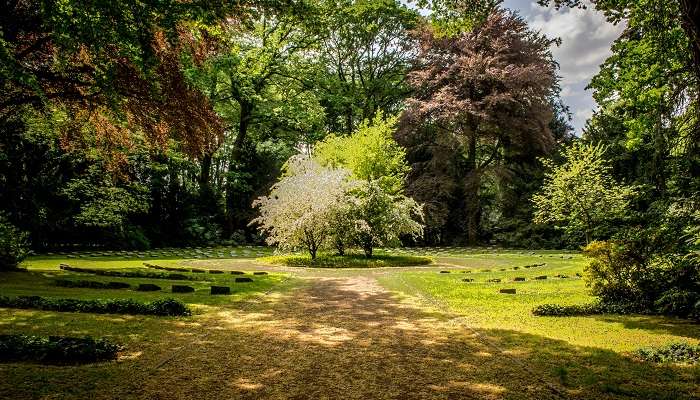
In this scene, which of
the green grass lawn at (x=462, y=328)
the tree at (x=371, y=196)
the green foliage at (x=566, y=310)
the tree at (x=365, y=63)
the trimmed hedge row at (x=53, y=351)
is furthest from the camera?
the tree at (x=365, y=63)

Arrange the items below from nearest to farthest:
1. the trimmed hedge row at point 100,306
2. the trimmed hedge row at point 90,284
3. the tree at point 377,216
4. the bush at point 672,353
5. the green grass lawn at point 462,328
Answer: the green grass lawn at point 462,328, the bush at point 672,353, the trimmed hedge row at point 100,306, the trimmed hedge row at point 90,284, the tree at point 377,216

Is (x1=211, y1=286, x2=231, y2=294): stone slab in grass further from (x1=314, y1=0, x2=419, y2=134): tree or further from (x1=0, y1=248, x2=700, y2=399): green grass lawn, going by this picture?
(x1=314, y1=0, x2=419, y2=134): tree

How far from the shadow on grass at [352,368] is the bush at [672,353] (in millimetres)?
265

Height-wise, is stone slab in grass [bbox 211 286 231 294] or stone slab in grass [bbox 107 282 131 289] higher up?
stone slab in grass [bbox 107 282 131 289]

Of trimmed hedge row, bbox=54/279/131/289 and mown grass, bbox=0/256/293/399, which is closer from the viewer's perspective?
mown grass, bbox=0/256/293/399

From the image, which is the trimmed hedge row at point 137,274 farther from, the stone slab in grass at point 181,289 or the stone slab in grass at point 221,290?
the stone slab in grass at point 221,290

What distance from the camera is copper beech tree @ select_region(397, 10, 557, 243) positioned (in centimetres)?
2844

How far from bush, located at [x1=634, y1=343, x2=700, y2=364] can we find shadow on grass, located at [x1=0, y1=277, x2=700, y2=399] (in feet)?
0.87

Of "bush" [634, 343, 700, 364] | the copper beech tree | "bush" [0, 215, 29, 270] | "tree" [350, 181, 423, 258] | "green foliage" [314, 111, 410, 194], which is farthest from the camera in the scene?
the copper beech tree

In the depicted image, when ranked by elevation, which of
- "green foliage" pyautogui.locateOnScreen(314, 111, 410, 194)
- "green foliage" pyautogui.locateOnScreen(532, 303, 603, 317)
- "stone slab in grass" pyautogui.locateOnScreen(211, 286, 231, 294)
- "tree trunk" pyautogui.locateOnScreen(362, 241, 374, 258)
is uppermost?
"green foliage" pyautogui.locateOnScreen(314, 111, 410, 194)

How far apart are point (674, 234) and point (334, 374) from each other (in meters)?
6.83

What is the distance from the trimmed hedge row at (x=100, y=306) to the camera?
7516mm

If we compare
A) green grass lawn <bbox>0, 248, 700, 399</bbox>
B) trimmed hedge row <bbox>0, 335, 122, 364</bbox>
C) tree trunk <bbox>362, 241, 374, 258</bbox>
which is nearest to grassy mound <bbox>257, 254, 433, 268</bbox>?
tree trunk <bbox>362, 241, 374, 258</bbox>

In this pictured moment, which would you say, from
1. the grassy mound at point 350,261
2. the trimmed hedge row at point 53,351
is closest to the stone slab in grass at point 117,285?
the trimmed hedge row at point 53,351
